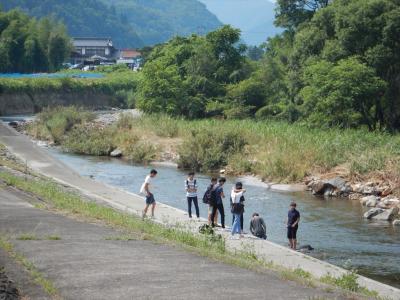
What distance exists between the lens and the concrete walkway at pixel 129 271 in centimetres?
1271

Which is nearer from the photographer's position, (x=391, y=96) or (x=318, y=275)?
(x=318, y=275)

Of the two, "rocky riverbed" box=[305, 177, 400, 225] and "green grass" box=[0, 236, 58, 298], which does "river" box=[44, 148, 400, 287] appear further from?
"green grass" box=[0, 236, 58, 298]

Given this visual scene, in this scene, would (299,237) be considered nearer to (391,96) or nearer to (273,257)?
(273,257)

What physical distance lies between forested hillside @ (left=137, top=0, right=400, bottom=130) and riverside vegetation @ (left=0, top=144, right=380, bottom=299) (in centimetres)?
2516

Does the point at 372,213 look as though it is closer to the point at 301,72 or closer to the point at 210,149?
the point at 210,149

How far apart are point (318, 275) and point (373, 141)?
27.0 metres

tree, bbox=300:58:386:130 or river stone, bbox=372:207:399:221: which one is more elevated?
tree, bbox=300:58:386:130

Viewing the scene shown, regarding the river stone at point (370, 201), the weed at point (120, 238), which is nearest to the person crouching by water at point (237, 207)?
the weed at point (120, 238)

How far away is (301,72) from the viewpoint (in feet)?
195

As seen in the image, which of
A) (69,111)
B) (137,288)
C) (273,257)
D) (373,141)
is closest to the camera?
(137,288)

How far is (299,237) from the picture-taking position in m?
28.5

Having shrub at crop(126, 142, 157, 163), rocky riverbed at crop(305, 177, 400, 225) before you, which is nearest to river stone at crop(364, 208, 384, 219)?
rocky riverbed at crop(305, 177, 400, 225)

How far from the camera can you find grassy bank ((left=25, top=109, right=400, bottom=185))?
42375 mm

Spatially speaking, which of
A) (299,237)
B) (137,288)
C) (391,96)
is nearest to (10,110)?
(391,96)
